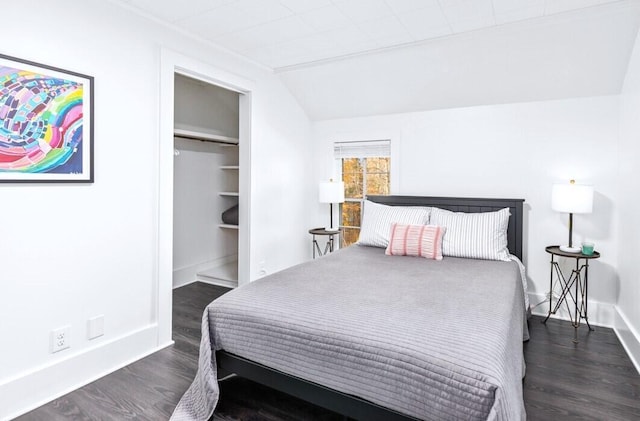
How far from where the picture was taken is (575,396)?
6.98 ft

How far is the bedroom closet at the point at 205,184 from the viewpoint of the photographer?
13.9 ft

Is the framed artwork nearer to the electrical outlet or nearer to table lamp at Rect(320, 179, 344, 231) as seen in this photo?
the electrical outlet

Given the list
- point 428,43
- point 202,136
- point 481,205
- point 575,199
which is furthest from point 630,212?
point 202,136


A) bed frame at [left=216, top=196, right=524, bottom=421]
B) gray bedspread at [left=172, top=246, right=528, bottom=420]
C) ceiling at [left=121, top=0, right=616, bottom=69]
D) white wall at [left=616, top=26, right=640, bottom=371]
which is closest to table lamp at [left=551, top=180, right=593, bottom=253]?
white wall at [left=616, top=26, right=640, bottom=371]

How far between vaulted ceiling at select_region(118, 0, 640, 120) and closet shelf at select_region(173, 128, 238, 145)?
1001mm

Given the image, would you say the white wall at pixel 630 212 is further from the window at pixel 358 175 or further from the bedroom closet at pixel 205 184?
the bedroom closet at pixel 205 184

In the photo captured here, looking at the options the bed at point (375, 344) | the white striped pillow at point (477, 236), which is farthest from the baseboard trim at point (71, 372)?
the white striped pillow at point (477, 236)

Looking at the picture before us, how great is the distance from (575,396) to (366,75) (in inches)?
116

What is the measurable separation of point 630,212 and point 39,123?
150 inches

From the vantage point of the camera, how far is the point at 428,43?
3.04 metres

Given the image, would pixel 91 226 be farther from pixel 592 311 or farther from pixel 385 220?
pixel 592 311

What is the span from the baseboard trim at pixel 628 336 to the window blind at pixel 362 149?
2.43 meters

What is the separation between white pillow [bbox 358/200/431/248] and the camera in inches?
132

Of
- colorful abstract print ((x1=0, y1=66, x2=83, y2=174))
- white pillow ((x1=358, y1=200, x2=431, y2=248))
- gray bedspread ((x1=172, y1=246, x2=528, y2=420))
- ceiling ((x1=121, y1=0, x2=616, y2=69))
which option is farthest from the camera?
white pillow ((x1=358, y1=200, x2=431, y2=248))
